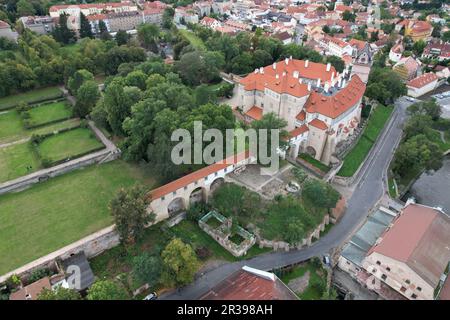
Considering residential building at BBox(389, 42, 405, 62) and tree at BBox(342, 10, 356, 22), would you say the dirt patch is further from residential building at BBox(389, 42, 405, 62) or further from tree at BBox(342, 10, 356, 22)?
tree at BBox(342, 10, 356, 22)

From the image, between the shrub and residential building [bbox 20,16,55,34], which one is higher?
residential building [bbox 20,16,55,34]

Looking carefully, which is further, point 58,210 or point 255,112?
point 255,112

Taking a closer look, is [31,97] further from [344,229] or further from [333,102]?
[344,229]

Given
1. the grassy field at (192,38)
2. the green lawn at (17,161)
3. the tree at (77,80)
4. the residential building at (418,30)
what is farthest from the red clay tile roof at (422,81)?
the green lawn at (17,161)

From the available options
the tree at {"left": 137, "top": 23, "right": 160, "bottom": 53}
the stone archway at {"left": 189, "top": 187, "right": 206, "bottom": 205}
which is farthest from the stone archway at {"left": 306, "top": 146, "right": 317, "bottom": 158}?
the tree at {"left": 137, "top": 23, "right": 160, "bottom": 53}

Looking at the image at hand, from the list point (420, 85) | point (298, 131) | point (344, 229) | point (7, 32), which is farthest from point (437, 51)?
point (7, 32)

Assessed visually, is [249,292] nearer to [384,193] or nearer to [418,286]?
[418,286]
